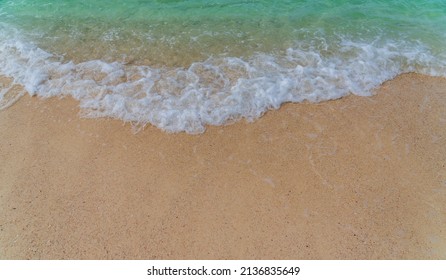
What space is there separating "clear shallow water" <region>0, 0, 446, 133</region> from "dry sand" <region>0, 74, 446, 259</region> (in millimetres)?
494

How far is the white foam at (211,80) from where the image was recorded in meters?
5.67

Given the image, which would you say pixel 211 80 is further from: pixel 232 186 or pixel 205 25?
pixel 232 186

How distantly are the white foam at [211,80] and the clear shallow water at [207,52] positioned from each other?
0.9 inches

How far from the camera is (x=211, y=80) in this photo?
20.7 feet

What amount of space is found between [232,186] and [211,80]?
257 centimetres

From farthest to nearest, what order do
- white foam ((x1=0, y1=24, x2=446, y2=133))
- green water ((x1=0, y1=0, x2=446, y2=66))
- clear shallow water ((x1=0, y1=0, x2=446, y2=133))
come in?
green water ((x1=0, y1=0, x2=446, y2=66)), clear shallow water ((x1=0, y1=0, x2=446, y2=133)), white foam ((x1=0, y1=24, x2=446, y2=133))

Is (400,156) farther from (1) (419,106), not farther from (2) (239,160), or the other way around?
(2) (239,160)

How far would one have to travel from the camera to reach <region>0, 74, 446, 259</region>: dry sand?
408 cm

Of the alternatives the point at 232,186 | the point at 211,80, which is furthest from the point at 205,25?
the point at 232,186

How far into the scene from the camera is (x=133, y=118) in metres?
5.55

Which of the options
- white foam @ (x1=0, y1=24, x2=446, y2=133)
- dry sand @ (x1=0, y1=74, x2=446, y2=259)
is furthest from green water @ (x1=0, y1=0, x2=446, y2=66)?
dry sand @ (x1=0, y1=74, x2=446, y2=259)

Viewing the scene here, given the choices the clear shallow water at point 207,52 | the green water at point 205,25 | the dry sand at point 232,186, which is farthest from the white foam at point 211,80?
the green water at point 205,25

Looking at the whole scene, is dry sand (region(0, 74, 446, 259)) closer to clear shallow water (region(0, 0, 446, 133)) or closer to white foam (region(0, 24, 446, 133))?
white foam (region(0, 24, 446, 133))

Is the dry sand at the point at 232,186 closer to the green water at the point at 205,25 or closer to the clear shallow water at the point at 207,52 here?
the clear shallow water at the point at 207,52
